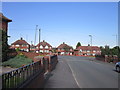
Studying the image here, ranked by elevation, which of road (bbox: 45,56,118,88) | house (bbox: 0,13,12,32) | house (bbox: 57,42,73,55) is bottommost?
road (bbox: 45,56,118,88)

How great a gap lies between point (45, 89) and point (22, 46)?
80.1 m

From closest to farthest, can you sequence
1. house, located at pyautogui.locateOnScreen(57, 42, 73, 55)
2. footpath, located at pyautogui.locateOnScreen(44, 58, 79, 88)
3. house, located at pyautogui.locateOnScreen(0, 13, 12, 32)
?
footpath, located at pyautogui.locateOnScreen(44, 58, 79, 88), house, located at pyautogui.locateOnScreen(0, 13, 12, 32), house, located at pyautogui.locateOnScreen(57, 42, 73, 55)

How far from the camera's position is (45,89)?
26.5ft

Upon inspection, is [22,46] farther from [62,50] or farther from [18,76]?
[18,76]

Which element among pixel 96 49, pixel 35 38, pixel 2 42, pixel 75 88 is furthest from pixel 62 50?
pixel 75 88

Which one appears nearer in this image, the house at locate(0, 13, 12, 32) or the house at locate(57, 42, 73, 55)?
the house at locate(0, 13, 12, 32)

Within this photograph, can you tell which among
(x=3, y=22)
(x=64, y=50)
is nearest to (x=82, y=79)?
(x=3, y=22)

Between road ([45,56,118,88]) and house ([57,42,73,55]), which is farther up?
house ([57,42,73,55])

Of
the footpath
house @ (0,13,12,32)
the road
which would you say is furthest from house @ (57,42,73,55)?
the footpath

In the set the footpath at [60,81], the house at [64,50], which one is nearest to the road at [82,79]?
the footpath at [60,81]

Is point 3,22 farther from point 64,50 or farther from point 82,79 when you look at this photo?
point 64,50

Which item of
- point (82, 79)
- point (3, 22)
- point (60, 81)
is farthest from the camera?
point (3, 22)

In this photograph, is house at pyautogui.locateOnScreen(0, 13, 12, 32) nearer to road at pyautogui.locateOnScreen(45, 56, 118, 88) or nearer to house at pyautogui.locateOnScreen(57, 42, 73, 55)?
road at pyautogui.locateOnScreen(45, 56, 118, 88)

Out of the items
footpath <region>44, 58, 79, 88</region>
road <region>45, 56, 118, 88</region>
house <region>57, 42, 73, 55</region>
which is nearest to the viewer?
footpath <region>44, 58, 79, 88</region>
